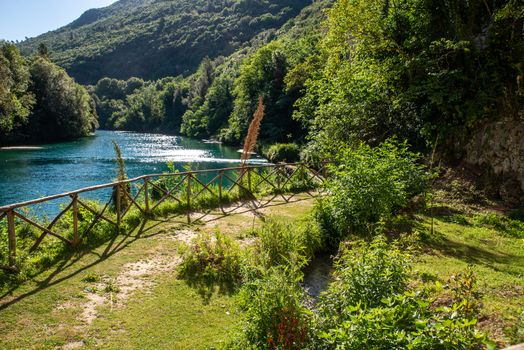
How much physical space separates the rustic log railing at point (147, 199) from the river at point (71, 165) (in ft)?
24.1

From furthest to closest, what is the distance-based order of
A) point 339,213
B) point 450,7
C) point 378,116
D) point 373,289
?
point 378,116 → point 450,7 → point 339,213 → point 373,289

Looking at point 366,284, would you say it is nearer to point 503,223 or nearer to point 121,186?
point 503,223

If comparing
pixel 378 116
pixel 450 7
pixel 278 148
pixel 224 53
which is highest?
pixel 224 53

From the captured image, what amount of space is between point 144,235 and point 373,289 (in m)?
7.49

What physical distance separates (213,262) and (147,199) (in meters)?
4.33

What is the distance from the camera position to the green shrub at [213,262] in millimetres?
8078

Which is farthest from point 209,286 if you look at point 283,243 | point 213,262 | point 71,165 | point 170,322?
point 71,165

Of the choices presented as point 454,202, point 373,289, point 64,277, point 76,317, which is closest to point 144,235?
point 64,277

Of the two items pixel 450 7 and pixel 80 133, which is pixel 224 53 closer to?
pixel 80 133

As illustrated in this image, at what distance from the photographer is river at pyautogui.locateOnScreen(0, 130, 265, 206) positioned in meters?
26.6

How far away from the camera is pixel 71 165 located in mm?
37125

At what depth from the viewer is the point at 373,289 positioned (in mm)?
4523

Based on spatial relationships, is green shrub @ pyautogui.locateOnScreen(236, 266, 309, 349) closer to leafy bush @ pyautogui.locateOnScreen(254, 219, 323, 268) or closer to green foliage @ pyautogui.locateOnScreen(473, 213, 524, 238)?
leafy bush @ pyautogui.locateOnScreen(254, 219, 323, 268)

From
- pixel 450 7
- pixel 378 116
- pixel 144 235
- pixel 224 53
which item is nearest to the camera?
pixel 144 235
